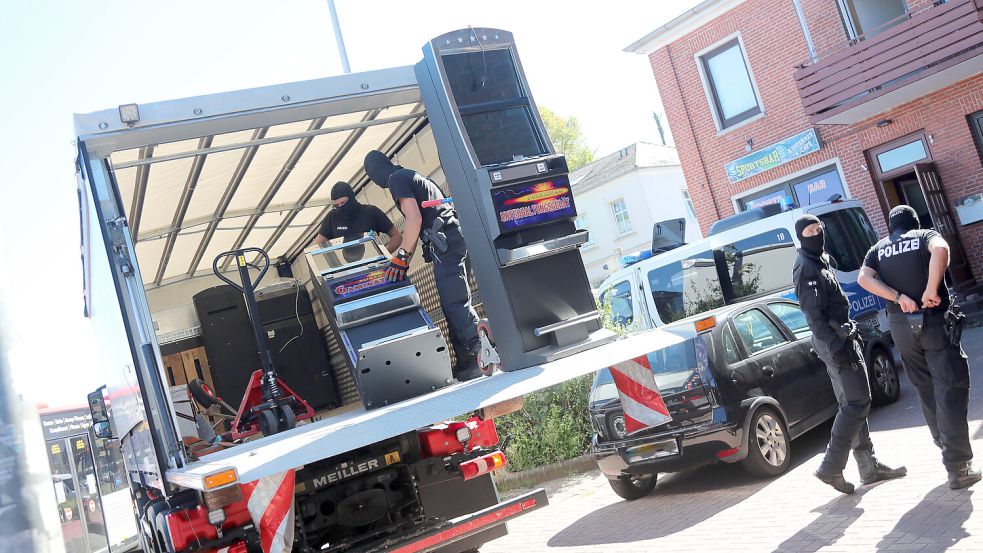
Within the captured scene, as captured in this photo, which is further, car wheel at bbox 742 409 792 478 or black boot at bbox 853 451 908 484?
car wheel at bbox 742 409 792 478

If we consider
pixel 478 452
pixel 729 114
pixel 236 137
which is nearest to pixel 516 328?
pixel 478 452

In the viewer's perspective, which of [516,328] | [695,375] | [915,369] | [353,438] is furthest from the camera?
[695,375]

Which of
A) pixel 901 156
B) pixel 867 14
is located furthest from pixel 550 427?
pixel 867 14

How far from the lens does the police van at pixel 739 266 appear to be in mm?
12758

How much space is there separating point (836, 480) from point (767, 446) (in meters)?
1.38

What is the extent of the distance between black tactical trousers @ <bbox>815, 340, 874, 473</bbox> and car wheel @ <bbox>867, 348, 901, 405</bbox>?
340cm

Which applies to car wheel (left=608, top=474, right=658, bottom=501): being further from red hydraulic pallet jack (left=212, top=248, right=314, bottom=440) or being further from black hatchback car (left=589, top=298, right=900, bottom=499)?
red hydraulic pallet jack (left=212, top=248, right=314, bottom=440)

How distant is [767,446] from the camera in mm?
7859

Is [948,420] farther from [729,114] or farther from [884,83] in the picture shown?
[729,114]

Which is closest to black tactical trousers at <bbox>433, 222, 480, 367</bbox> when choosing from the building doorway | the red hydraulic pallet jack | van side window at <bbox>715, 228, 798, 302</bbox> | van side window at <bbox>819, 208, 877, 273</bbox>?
the red hydraulic pallet jack

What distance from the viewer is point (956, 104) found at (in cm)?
1745

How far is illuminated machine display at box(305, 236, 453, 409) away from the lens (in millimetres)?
6289

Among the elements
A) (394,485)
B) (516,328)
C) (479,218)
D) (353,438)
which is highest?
(479,218)

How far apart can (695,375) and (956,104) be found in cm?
1273
